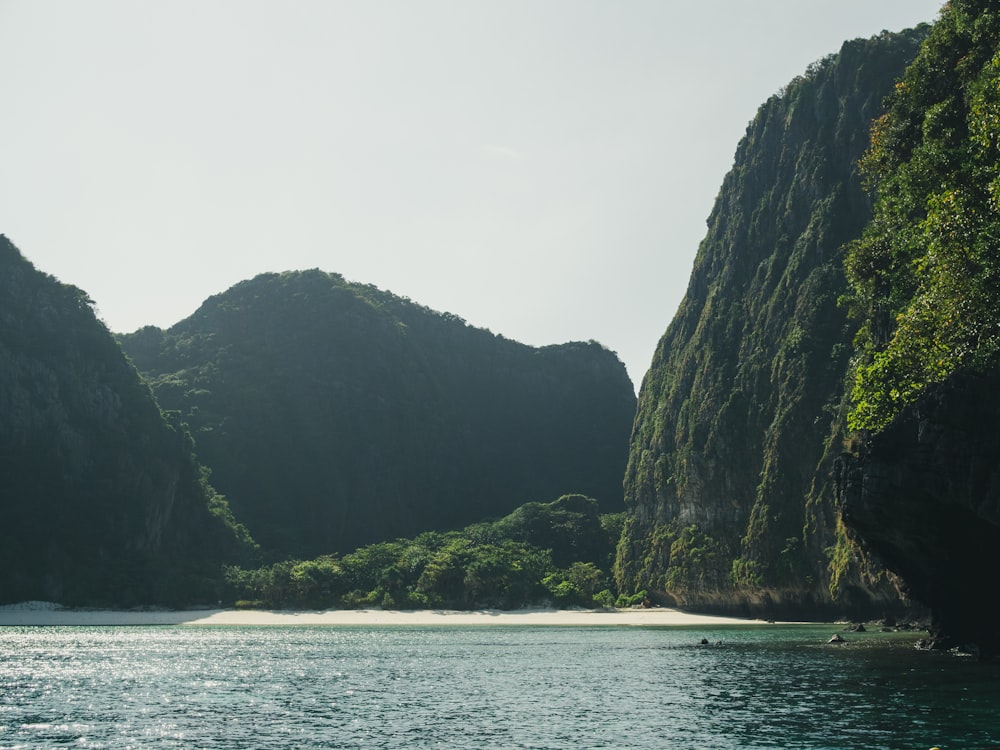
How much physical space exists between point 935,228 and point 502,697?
32215 mm

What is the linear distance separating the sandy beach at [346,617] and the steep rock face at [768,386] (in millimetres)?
8937

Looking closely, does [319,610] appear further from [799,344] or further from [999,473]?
[999,473]

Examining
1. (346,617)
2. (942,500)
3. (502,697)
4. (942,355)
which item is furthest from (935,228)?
(346,617)

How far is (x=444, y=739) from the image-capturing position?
27.6 metres

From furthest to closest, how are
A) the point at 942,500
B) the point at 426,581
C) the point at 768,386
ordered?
the point at 426,581 → the point at 768,386 → the point at 942,500

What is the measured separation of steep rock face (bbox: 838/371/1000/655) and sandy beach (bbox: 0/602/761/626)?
57105mm

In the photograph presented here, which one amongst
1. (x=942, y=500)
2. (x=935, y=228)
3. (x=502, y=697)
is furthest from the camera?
(x=935, y=228)

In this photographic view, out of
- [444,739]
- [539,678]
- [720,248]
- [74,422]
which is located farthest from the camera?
[720,248]

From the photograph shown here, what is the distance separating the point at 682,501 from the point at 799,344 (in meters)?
32.4

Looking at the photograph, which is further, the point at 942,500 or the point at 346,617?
the point at 346,617

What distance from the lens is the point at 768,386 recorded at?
11988cm

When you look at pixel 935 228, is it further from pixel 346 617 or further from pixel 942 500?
pixel 346 617

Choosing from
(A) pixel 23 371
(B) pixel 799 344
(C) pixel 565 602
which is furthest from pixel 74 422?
(B) pixel 799 344

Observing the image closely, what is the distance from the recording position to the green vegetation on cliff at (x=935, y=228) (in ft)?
129
